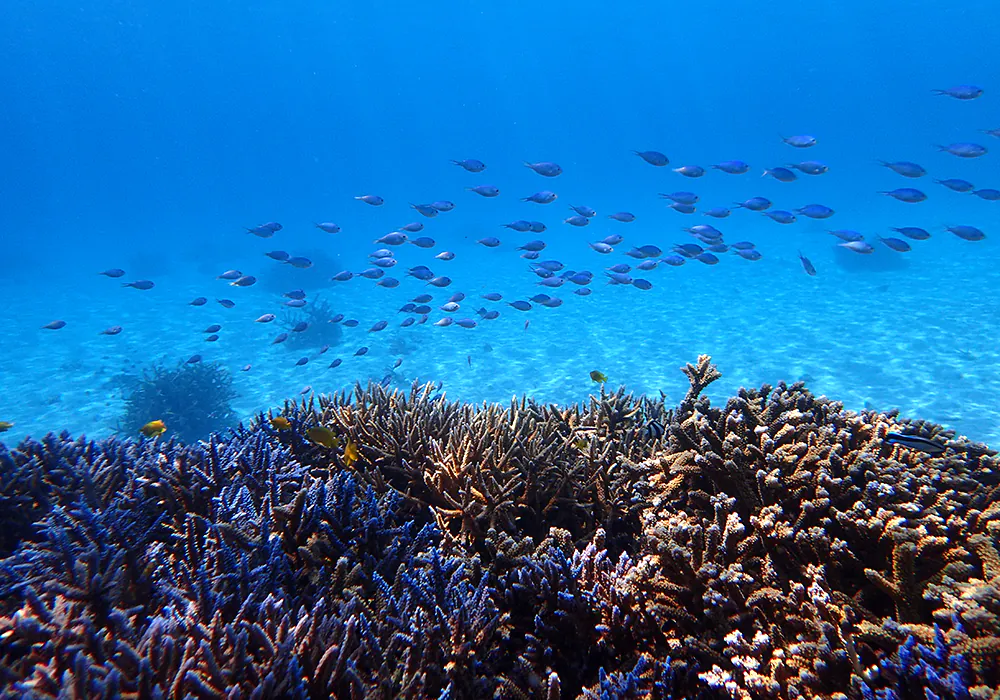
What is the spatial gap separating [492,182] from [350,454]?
155 m

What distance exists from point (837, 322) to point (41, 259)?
283ft

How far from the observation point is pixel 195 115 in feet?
536

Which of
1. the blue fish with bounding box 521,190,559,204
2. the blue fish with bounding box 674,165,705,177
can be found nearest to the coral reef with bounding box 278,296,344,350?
the blue fish with bounding box 521,190,559,204

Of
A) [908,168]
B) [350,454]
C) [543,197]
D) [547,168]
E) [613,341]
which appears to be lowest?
[613,341]

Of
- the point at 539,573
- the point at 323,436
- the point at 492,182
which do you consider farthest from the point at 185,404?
the point at 492,182

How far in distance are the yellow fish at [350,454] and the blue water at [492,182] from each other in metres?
9.68

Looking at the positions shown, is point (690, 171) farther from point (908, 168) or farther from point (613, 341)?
point (613, 341)

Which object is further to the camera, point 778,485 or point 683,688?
point 778,485

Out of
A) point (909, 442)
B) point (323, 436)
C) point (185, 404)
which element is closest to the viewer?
point (909, 442)

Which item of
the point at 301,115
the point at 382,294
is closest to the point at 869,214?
the point at 382,294

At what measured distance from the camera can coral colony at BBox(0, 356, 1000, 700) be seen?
1896 millimetres

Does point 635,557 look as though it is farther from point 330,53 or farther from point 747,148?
point 747,148

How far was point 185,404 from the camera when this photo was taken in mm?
13727

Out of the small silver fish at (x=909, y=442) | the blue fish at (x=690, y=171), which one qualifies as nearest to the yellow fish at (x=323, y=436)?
the small silver fish at (x=909, y=442)
